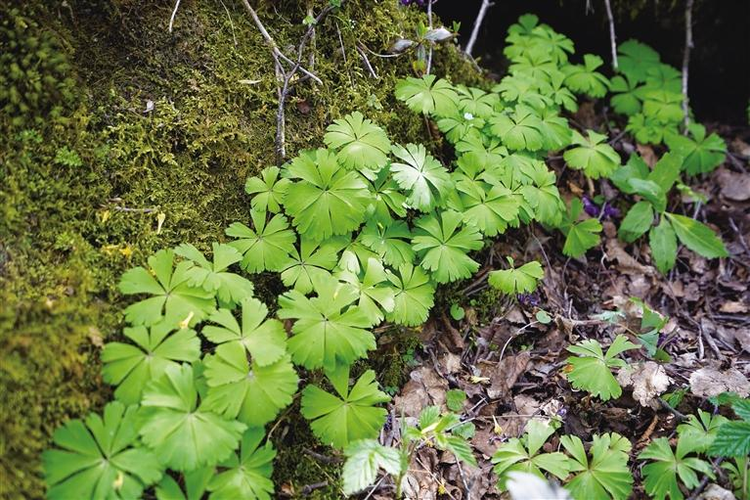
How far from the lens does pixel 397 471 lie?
2.07 metres

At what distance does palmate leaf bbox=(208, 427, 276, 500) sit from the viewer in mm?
1980

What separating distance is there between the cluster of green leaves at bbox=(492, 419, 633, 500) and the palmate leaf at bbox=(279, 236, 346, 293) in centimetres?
109

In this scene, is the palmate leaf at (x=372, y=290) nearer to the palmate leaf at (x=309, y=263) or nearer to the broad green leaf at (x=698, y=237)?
the palmate leaf at (x=309, y=263)

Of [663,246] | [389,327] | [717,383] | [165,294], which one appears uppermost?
[165,294]

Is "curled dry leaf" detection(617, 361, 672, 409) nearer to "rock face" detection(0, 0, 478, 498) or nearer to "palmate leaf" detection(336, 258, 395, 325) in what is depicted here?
"palmate leaf" detection(336, 258, 395, 325)

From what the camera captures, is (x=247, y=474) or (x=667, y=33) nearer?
(x=247, y=474)

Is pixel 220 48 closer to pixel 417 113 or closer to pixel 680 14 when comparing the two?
pixel 417 113

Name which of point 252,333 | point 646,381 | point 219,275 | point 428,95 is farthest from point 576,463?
point 428,95

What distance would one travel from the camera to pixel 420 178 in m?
2.73

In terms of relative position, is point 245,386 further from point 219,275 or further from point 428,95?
point 428,95

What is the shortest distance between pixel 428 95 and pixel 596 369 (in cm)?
161

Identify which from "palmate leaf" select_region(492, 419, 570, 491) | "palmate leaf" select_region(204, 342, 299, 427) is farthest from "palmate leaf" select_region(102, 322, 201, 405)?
"palmate leaf" select_region(492, 419, 570, 491)

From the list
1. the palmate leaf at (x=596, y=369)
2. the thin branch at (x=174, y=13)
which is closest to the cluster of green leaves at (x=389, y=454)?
the palmate leaf at (x=596, y=369)

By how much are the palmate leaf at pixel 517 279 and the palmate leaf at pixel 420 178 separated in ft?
A: 1.59
